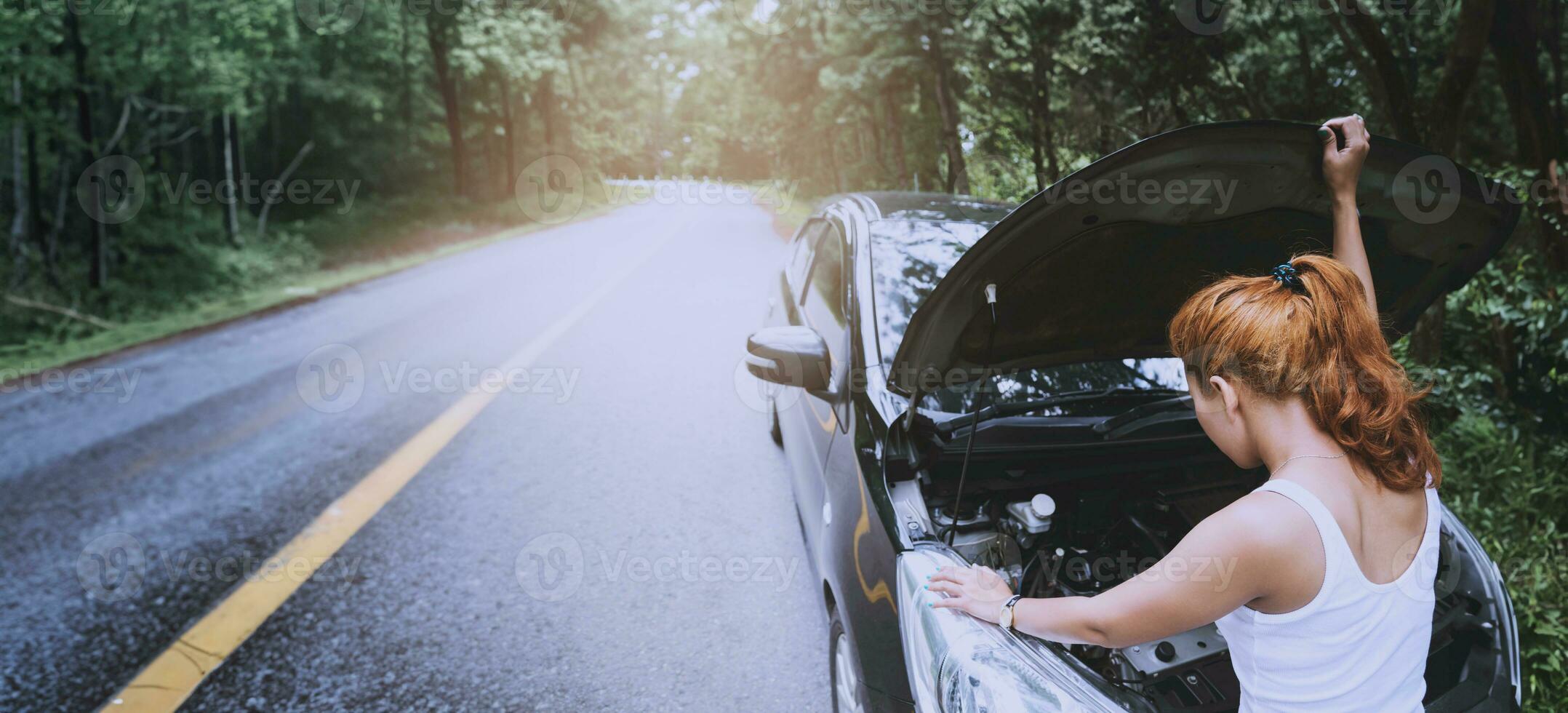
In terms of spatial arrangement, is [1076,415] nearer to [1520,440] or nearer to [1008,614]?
[1008,614]

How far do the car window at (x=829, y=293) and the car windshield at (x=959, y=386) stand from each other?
21 centimetres

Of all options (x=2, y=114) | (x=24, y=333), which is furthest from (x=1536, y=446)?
(x=2, y=114)

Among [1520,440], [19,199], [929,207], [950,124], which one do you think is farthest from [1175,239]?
[19,199]

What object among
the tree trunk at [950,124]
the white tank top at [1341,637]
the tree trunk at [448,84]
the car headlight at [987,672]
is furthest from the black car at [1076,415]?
the tree trunk at [448,84]

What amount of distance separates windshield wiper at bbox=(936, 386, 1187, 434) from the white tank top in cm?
102

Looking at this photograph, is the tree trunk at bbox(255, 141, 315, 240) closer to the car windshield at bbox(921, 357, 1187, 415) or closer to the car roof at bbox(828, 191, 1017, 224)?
the car roof at bbox(828, 191, 1017, 224)

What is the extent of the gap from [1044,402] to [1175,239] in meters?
0.70

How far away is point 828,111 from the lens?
1680 cm

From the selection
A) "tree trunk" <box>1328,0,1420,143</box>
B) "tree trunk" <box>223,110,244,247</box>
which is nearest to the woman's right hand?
"tree trunk" <box>1328,0,1420,143</box>

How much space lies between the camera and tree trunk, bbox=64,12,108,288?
10.2m

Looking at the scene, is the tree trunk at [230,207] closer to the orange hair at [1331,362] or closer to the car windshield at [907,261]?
the car windshield at [907,261]

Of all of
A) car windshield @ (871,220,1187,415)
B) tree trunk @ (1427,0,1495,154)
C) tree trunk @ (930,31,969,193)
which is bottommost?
car windshield @ (871,220,1187,415)

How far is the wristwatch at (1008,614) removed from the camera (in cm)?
139

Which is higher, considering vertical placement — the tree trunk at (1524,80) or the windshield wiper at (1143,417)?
the tree trunk at (1524,80)
